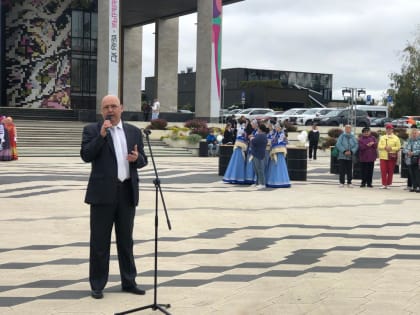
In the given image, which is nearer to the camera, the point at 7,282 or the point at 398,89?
the point at 7,282

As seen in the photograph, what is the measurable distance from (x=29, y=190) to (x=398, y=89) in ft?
176

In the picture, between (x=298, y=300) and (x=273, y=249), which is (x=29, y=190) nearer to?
(x=273, y=249)

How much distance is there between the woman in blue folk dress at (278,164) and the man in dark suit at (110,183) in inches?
383

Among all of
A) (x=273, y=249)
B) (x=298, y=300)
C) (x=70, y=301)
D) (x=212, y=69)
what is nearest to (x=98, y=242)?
(x=70, y=301)

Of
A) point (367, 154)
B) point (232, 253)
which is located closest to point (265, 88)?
point (367, 154)

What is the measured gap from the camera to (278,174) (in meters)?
15.2

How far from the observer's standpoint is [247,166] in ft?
51.9

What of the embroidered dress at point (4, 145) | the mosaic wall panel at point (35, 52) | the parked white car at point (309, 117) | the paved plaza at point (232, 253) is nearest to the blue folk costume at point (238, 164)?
the paved plaza at point (232, 253)

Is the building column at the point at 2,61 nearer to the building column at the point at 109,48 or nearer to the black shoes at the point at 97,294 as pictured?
the building column at the point at 109,48

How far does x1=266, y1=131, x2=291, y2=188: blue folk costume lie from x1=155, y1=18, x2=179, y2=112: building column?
99.1 feet

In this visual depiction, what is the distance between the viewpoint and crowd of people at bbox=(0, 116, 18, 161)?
20.9 metres

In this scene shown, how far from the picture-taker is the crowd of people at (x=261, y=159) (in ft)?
49.4

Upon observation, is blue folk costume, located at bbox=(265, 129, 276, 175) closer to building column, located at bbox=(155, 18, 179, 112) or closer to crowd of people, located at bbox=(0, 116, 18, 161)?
crowd of people, located at bbox=(0, 116, 18, 161)

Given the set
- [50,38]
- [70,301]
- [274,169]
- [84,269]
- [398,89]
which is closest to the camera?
[70,301]
